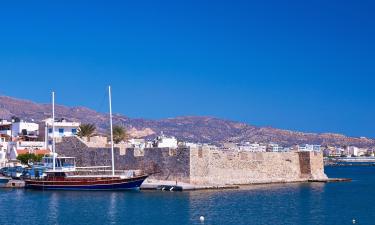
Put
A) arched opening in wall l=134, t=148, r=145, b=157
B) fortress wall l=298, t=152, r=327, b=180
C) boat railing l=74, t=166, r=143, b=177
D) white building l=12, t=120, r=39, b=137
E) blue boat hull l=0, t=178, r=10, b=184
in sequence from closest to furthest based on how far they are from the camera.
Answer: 1. boat railing l=74, t=166, r=143, b=177
2. arched opening in wall l=134, t=148, r=145, b=157
3. blue boat hull l=0, t=178, r=10, b=184
4. fortress wall l=298, t=152, r=327, b=180
5. white building l=12, t=120, r=39, b=137

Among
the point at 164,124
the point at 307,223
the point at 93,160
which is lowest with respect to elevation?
the point at 307,223

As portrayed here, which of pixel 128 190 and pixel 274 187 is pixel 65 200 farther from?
pixel 274 187

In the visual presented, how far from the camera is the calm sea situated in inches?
880

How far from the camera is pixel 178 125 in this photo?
146 metres

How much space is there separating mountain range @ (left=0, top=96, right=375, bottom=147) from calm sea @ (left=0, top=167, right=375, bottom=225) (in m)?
90.6

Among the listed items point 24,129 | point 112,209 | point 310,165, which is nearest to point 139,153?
point 112,209

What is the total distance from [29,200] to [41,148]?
23.8 metres

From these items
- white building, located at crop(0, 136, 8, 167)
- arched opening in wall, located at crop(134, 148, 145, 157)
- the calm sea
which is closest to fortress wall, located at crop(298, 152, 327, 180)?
the calm sea

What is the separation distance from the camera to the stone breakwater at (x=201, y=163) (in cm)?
3356

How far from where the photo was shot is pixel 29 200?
27.9 metres

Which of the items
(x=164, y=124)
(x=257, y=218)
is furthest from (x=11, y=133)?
(x=164, y=124)

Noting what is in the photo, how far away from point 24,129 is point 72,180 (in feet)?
90.8

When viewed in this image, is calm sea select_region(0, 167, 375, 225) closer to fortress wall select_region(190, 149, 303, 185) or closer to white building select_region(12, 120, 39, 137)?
fortress wall select_region(190, 149, 303, 185)

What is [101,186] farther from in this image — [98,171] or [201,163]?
[201,163]
